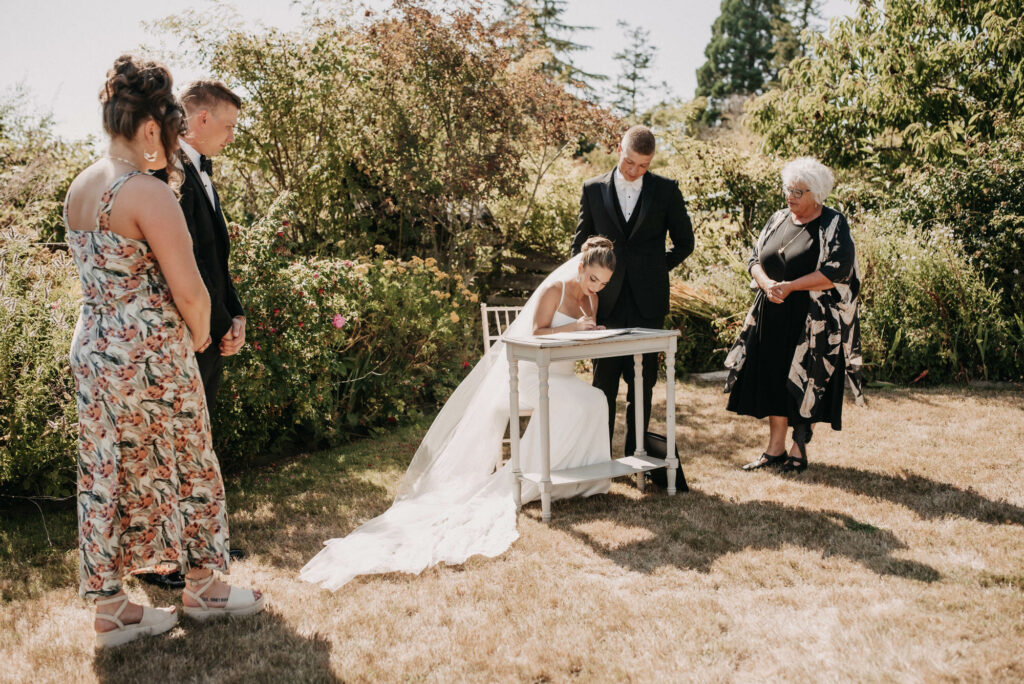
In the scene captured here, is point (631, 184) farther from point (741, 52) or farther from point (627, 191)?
point (741, 52)

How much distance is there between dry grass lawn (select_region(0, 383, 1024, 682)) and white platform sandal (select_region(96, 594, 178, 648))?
0.15ft

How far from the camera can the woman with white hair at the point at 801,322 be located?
15.1 feet

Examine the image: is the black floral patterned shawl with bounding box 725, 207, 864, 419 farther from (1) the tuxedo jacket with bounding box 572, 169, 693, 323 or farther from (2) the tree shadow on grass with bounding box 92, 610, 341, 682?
(2) the tree shadow on grass with bounding box 92, 610, 341, 682

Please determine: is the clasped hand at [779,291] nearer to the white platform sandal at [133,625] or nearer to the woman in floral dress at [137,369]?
the woman in floral dress at [137,369]

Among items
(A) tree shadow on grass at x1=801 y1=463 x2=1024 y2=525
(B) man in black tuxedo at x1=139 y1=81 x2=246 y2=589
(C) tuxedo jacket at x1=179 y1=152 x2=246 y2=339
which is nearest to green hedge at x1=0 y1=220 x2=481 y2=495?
(B) man in black tuxedo at x1=139 y1=81 x2=246 y2=589

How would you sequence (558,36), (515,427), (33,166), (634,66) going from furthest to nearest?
(634,66), (558,36), (33,166), (515,427)

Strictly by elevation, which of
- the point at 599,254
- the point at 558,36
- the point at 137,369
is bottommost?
the point at 137,369

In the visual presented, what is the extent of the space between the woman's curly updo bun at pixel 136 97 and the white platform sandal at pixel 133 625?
5.50 feet

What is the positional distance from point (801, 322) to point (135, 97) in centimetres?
398

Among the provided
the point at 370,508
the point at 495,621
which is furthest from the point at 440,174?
the point at 495,621

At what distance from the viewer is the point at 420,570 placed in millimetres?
3393

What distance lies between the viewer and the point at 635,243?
15.3 ft

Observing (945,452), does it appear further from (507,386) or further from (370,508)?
(370,508)

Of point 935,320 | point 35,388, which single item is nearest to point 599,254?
point 35,388
